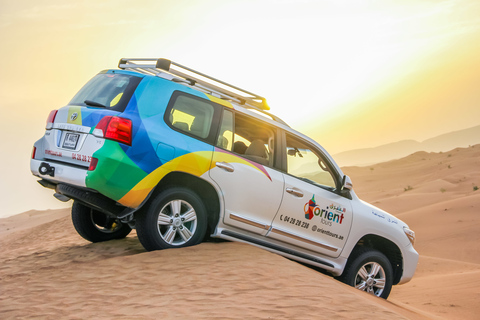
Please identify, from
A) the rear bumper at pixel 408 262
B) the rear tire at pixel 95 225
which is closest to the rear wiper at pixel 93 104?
the rear tire at pixel 95 225

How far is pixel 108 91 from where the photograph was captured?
6188mm

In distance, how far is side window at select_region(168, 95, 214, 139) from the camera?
622 cm

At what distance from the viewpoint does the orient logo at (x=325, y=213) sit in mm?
6965

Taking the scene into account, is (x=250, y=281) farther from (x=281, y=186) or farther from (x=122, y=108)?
(x=122, y=108)

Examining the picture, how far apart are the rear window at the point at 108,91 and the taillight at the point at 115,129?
0.19m

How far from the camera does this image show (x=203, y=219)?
623cm

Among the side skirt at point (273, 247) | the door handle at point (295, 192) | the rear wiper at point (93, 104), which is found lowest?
the side skirt at point (273, 247)

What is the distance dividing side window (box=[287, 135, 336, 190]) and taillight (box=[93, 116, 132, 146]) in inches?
85.9

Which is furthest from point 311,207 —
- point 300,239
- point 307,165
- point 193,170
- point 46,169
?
point 46,169

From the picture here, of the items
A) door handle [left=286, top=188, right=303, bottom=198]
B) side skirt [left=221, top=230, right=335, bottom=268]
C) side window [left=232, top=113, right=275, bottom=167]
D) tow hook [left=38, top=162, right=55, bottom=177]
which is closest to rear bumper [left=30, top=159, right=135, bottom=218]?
tow hook [left=38, top=162, right=55, bottom=177]

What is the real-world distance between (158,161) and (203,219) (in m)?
0.88

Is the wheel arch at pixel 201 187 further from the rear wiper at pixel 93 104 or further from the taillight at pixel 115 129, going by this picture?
the rear wiper at pixel 93 104

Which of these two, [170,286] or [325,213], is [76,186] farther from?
[325,213]

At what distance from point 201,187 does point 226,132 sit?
0.72 m
